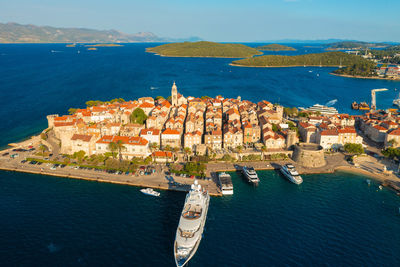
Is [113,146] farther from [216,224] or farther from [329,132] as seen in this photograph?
[329,132]

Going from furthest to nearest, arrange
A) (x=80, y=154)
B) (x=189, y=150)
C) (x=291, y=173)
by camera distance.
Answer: (x=189, y=150), (x=80, y=154), (x=291, y=173)

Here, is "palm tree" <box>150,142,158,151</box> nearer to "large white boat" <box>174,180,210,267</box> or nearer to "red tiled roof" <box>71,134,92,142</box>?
"red tiled roof" <box>71,134,92,142</box>

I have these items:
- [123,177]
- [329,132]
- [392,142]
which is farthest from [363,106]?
[123,177]

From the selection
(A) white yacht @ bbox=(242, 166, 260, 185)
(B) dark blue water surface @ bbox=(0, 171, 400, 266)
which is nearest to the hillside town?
(A) white yacht @ bbox=(242, 166, 260, 185)

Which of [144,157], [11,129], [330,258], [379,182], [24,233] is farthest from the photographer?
[11,129]

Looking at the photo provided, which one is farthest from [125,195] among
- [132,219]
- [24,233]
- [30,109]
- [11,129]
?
[30,109]

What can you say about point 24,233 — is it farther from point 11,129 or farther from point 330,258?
point 11,129
